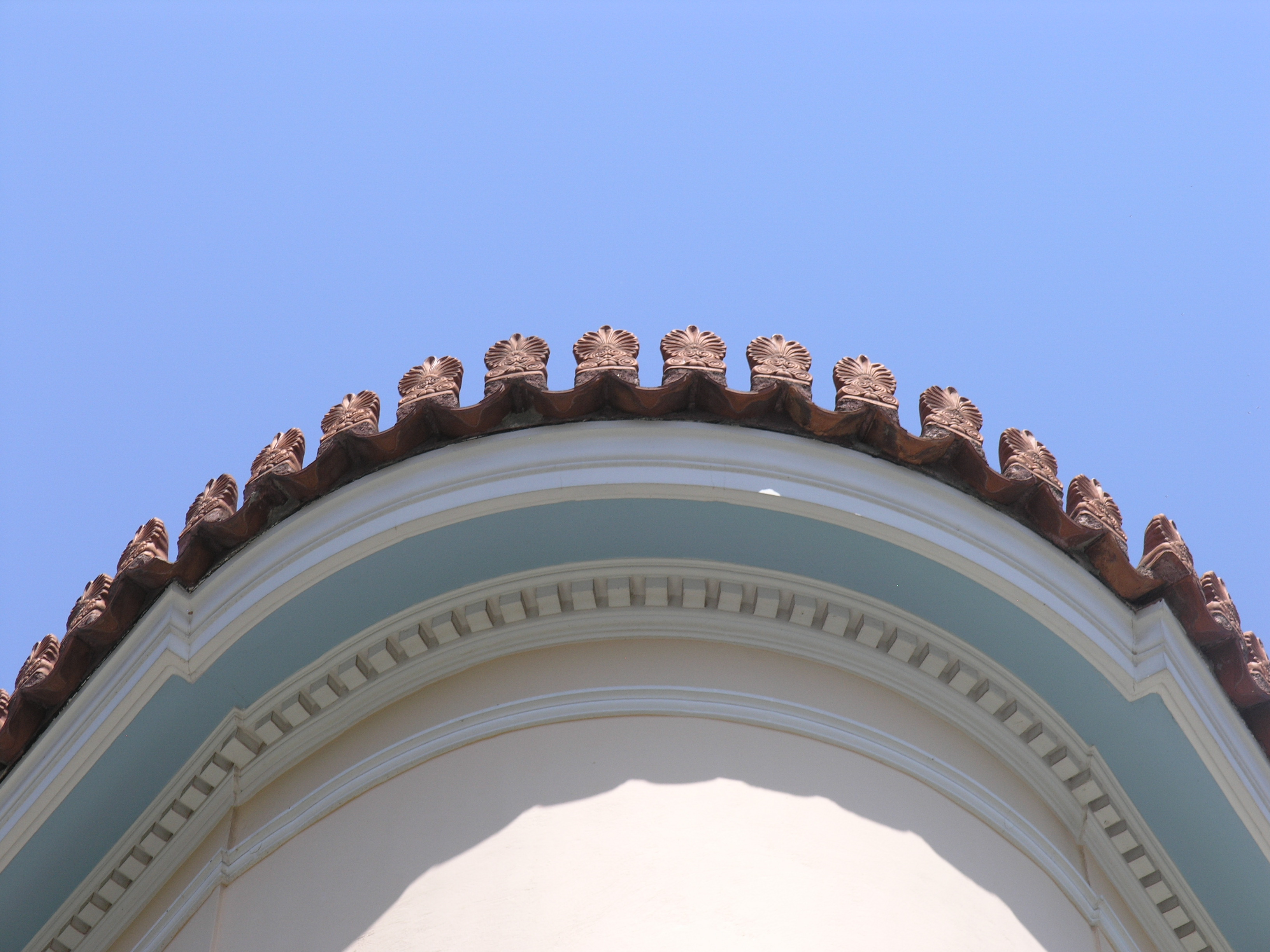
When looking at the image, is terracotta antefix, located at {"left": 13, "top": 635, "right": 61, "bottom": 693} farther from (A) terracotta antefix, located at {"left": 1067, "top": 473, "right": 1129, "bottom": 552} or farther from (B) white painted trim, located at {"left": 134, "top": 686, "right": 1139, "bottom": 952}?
(A) terracotta antefix, located at {"left": 1067, "top": 473, "right": 1129, "bottom": 552}

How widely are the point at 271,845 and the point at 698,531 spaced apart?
2096mm

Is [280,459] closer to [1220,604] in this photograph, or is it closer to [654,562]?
[654,562]

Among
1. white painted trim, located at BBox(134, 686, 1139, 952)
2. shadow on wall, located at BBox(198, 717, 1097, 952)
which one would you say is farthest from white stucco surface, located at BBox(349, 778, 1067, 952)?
white painted trim, located at BBox(134, 686, 1139, 952)

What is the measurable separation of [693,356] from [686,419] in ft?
0.95

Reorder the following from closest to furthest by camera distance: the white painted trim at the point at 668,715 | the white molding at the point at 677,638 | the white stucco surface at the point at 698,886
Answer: the white stucco surface at the point at 698,886
the white painted trim at the point at 668,715
the white molding at the point at 677,638

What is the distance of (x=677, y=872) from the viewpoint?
17.3 feet

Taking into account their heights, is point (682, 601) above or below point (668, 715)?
above

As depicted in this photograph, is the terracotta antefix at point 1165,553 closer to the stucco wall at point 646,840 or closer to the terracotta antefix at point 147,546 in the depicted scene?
the stucco wall at point 646,840

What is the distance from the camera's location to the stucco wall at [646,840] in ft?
17.1

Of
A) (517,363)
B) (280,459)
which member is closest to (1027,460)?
(517,363)

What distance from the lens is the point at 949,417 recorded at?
6113 millimetres

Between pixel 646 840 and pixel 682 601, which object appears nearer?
pixel 646 840

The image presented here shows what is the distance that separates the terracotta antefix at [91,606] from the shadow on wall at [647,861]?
1218mm

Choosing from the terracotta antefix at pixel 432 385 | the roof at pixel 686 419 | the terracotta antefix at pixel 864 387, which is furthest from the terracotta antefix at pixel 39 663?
the terracotta antefix at pixel 864 387
